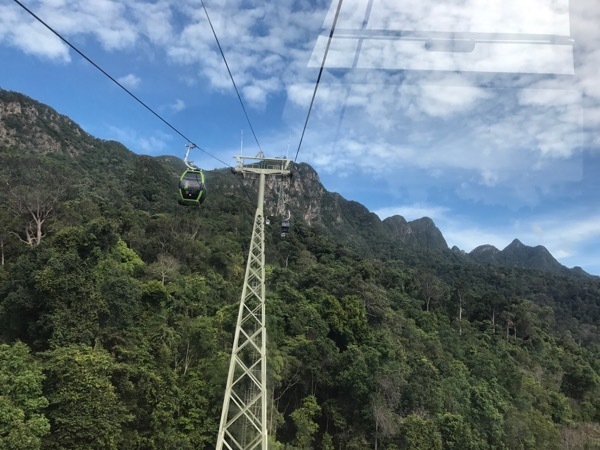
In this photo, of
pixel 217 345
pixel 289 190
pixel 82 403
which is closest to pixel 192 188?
pixel 82 403

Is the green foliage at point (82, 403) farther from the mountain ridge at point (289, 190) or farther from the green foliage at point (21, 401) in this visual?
the mountain ridge at point (289, 190)

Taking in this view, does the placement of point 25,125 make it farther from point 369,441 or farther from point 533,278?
point 533,278

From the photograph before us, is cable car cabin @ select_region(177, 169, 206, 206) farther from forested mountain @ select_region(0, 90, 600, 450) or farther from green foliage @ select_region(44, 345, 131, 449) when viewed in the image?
green foliage @ select_region(44, 345, 131, 449)

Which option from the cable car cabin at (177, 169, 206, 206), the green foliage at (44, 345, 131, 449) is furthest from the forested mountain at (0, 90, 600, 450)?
the cable car cabin at (177, 169, 206, 206)

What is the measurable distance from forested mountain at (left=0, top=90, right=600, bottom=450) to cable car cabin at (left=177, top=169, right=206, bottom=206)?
322cm

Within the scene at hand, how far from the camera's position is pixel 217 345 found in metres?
16.6

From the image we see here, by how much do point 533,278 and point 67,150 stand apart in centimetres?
7451

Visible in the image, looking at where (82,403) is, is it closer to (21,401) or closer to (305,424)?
(21,401)

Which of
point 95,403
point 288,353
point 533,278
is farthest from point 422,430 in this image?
point 533,278

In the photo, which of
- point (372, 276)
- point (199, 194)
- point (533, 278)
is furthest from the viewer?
point (533, 278)

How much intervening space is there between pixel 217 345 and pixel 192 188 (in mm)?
9237

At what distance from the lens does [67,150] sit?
62219 millimetres

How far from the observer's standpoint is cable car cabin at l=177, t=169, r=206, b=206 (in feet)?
30.4

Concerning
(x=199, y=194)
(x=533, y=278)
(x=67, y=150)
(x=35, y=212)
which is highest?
(x=67, y=150)
